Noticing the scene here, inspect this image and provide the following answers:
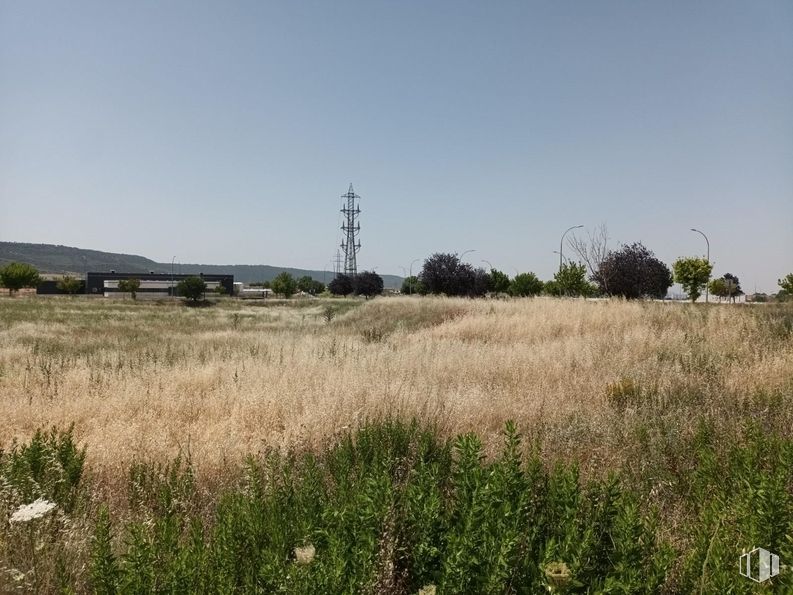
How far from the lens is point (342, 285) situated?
333ft

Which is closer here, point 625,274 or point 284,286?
point 625,274

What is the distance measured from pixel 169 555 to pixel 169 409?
479 cm

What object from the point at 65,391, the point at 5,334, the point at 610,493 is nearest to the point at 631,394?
the point at 610,493

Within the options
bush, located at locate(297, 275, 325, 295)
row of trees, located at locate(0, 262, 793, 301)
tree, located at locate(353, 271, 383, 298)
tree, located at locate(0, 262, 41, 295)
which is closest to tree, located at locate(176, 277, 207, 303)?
row of trees, located at locate(0, 262, 793, 301)

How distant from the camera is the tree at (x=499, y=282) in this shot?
72750mm

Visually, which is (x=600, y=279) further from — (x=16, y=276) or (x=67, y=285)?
(x=67, y=285)

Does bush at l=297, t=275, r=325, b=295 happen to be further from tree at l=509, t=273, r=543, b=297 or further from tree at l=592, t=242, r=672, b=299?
tree at l=592, t=242, r=672, b=299

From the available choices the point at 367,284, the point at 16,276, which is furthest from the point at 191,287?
the point at 16,276

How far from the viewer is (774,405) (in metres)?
5.84

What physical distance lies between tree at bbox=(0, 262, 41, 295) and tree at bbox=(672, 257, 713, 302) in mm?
100104

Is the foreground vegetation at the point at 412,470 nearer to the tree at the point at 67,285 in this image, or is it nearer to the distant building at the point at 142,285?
the tree at the point at 67,285

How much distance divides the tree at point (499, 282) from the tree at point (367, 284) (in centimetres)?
2465

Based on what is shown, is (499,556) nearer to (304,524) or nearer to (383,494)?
(383,494)

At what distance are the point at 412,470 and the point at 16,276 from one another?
103728 mm
